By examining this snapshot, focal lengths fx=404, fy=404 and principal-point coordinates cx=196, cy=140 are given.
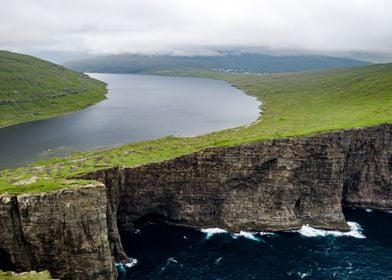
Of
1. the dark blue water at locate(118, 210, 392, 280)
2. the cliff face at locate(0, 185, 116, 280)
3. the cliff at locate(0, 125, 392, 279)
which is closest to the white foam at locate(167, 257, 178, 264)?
the dark blue water at locate(118, 210, 392, 280)

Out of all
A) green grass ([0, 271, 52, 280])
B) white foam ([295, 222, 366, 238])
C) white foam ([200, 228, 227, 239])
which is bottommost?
white foam ([295, 222, 366, 238])

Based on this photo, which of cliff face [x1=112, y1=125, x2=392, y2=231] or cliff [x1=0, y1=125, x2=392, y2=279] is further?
cliff face [x1=112, y1=125, x2=392, y2=231]

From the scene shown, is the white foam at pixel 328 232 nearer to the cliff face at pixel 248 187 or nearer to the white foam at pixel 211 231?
the cliff face at pixel 248 187

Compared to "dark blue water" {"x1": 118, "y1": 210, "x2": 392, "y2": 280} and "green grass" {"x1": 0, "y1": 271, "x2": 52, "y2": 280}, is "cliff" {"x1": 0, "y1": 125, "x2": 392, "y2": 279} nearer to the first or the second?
"dark blue water" {"x1": 118, "y1": 210, "x2": 392, "y2": 280}

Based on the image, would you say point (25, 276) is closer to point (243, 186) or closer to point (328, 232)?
point (243, 186)

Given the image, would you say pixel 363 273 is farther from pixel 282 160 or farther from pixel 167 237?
pixel 167 237

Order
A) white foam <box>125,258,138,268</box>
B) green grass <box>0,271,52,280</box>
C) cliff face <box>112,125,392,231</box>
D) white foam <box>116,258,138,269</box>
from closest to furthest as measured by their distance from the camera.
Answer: green grass <box>0,271,52,280</box>
white foam <box>116,258,138,269</box>
white foam <box>125,258,138,268</box>
cliff face <box>112,125,392,231</box>

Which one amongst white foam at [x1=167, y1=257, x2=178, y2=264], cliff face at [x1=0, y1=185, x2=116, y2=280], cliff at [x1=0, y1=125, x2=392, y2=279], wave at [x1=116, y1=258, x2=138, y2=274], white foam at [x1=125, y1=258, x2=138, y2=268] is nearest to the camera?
cliff face at [x1=0, y1=185, x2=116, y2=280]

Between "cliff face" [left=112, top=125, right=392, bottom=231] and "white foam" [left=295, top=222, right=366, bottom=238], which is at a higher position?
"cliff face" [left=112, top=125, right=392, bottom=231]
